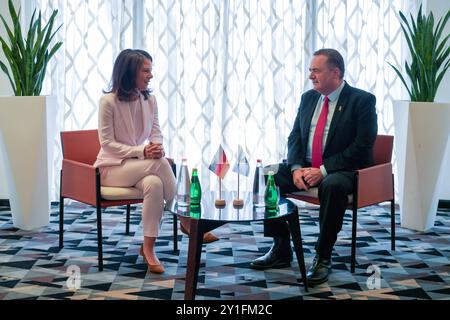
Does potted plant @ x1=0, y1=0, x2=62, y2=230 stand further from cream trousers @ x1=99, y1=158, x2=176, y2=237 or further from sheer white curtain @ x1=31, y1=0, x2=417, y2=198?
cream trousers @ x1=99, y1=158, x2=176, y2=237

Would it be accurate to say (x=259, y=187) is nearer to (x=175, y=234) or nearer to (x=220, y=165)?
(x=220, y=165)

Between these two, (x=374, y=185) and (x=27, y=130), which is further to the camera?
(x=27, y=130)

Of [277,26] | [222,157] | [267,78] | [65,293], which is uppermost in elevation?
[277,26]

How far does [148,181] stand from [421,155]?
7.23ft

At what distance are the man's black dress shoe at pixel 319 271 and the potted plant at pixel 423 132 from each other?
1.52 m

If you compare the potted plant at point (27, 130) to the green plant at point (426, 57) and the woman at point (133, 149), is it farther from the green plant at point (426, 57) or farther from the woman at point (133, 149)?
the green plant at point (426, 57)

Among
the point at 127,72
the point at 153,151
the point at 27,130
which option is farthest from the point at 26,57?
the point at 153,151

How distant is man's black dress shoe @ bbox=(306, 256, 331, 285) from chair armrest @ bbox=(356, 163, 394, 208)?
16.8 inches

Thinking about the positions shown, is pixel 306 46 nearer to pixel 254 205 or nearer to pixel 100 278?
pixel 254 205

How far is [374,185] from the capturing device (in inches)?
176

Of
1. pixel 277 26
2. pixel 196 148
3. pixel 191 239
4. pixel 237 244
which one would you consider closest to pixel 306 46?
pixel 277 26

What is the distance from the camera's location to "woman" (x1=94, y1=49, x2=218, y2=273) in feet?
14.3
